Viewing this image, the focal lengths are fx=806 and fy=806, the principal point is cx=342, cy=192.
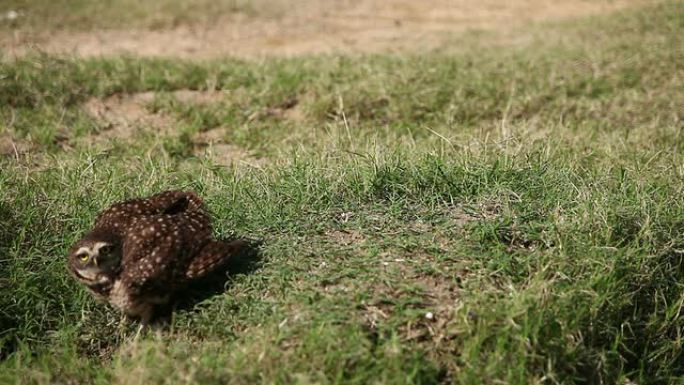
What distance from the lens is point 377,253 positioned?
11.1 feet

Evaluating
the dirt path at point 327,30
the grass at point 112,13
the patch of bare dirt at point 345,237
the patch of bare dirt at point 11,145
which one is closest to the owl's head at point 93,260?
the patch of bare dirt at point 345,237

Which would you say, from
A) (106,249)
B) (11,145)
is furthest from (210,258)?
(11,145)

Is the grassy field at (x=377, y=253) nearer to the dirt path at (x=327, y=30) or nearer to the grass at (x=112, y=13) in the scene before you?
the dirt path at (x=327, y=30)

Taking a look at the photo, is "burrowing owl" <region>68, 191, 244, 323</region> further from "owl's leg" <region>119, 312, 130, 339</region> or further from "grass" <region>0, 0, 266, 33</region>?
"grass" <region>0, 0, 266, 33</region>

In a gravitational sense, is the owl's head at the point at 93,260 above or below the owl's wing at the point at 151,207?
below

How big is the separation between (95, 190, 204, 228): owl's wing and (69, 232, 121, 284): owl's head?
0.51ft

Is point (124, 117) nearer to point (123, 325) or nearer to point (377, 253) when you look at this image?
point (123, 325)

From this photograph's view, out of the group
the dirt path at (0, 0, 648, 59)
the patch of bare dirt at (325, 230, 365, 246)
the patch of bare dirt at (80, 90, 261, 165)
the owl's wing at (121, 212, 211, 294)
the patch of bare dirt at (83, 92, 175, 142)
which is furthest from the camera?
the dirt path at (0, 0, 648, 59)

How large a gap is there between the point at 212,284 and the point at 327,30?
630 cm

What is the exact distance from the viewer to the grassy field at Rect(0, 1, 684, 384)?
298 cm

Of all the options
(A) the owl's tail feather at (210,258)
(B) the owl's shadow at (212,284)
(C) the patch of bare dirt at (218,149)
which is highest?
(A) the owl's tail feather at (210,258)

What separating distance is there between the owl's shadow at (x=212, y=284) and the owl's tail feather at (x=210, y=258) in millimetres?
111

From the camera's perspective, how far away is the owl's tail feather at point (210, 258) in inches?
126

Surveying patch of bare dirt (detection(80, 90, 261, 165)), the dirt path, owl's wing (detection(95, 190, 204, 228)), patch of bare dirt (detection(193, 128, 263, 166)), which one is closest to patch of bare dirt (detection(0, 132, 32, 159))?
patch of bare dirt (detection(80, 90, 261, 165))
